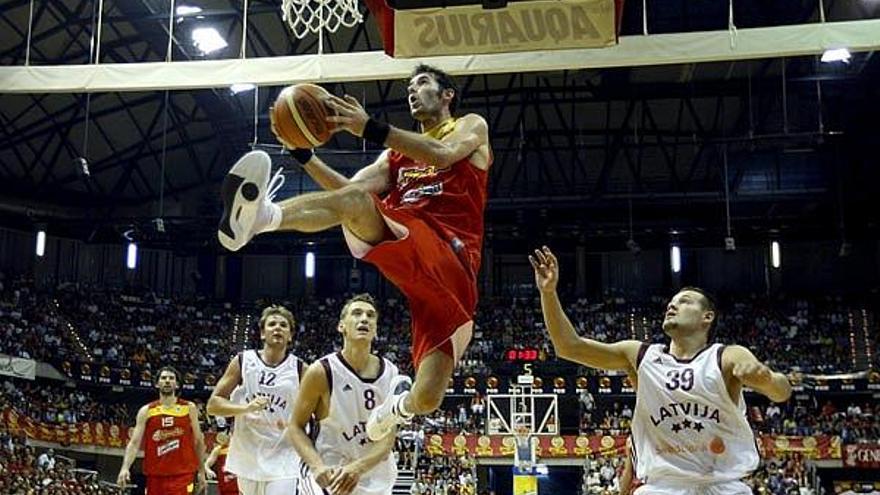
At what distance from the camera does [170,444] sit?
33.8ft

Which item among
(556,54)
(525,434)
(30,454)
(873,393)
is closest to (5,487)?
(30,454)

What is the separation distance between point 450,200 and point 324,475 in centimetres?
163

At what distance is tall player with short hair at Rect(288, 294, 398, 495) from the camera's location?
233 inches

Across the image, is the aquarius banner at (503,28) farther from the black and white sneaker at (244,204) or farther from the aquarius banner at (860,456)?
the aquarius banner at (860,456)

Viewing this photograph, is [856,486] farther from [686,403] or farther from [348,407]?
[348,407]

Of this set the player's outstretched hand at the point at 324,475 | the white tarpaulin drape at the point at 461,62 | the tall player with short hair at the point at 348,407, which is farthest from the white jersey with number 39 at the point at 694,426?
the white tarpaulin drape at the point at 461,62

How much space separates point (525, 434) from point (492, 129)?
11324 mm

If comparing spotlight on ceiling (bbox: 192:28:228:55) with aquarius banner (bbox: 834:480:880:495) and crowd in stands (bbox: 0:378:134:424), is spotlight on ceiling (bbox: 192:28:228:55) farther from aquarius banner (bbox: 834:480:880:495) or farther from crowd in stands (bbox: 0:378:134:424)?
aquarius banner (bbox: 834:480:880:495)

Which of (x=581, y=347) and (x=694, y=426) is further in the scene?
(x=581, y=347)

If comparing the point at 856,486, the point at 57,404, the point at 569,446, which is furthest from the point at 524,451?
the point at 57,404

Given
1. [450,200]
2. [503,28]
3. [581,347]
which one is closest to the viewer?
[450,200]

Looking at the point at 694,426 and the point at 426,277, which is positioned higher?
the point at 426,277

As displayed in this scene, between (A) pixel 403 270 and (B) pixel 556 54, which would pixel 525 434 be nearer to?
(B) pixel 556 54

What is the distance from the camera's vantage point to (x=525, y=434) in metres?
23.5
